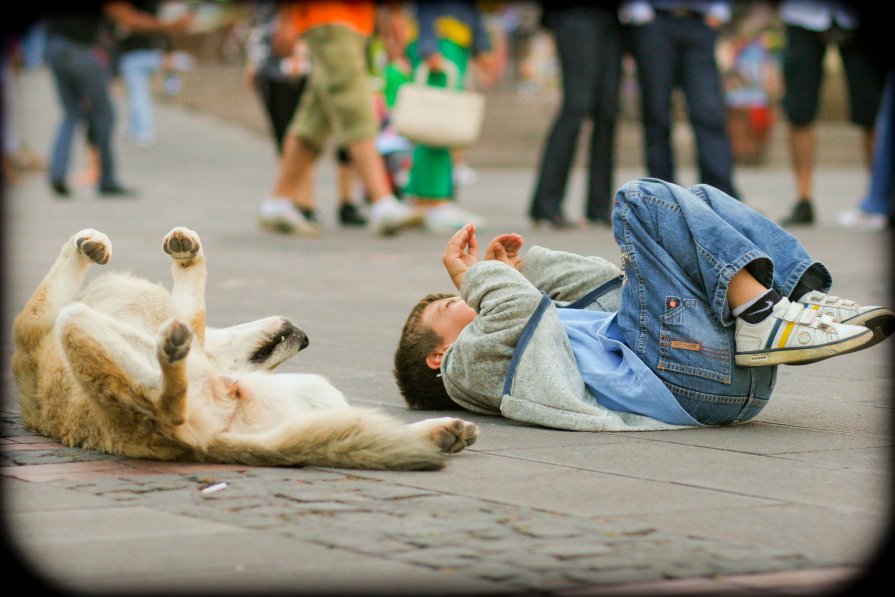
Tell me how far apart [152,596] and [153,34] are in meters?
21.3

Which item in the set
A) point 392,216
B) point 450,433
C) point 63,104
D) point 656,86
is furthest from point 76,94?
point 450,433

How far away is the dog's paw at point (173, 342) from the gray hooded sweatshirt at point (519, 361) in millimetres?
1157

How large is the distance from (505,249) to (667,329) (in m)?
0.85

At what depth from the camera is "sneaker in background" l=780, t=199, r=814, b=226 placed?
12047 mm

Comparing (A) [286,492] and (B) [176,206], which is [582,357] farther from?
(B) [176,206]

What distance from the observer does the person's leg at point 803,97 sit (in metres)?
12.0

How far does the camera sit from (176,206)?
15.0 meters

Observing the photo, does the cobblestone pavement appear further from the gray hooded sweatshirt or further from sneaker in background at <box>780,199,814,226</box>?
sneaker in background at <box>780,199,814,226</box>

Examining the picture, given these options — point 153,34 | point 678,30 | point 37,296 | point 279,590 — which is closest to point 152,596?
point 279,590

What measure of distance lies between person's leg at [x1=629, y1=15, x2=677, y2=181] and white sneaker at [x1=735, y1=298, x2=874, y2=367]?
21.4 feet

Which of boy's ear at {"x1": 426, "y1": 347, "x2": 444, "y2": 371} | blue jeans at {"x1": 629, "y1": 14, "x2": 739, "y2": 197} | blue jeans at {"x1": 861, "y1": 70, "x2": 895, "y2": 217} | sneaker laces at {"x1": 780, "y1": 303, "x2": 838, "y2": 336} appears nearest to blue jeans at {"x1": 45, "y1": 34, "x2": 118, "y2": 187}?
blue jeans at {"x1": 629, "y1": 14, "x2": 739, "y2": 197}

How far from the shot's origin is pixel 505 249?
514cm

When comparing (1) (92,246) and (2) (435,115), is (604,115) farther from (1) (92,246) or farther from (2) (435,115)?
(1) (92,246)

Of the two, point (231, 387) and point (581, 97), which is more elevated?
point (581, 97)
